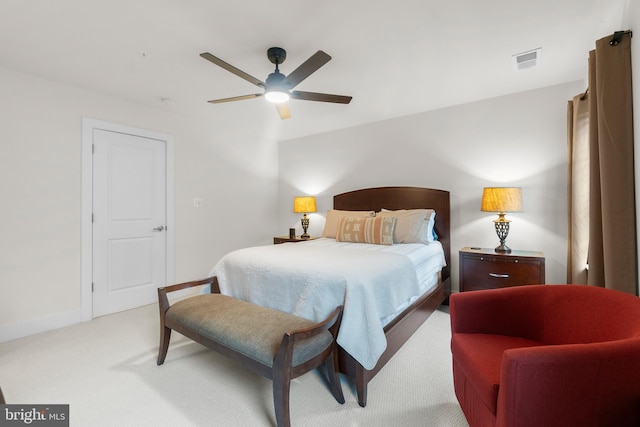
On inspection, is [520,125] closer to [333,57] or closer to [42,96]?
[333,57]

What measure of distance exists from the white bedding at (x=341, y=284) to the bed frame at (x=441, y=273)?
0.10 meters

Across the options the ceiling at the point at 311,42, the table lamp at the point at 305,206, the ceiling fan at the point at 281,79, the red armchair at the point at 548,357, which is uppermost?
the ceiling at the point at 311,42

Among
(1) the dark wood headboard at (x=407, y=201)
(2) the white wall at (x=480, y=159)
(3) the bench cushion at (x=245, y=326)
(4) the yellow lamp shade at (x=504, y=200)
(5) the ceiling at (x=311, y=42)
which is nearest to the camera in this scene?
(3) the bench cushion at (x=245, y=326)

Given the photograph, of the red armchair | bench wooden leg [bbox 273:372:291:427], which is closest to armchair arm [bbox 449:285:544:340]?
the red armchair

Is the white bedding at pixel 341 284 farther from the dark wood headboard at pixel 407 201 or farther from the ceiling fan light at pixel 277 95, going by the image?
the ceiling fan light at pixel 277 95

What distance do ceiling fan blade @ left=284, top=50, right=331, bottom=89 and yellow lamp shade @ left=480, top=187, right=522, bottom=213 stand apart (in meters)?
2.12

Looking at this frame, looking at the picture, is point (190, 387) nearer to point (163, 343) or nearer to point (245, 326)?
point (163, 343)

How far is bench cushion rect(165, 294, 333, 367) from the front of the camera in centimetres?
150

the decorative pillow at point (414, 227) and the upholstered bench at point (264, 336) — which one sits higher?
the decorative pillow at point (414, 227)

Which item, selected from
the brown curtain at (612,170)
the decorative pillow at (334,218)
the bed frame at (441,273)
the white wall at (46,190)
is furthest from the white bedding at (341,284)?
the white wall at (46,190)

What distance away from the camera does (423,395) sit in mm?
1772

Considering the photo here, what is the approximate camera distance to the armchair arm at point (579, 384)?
907 mm

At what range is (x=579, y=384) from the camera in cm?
92

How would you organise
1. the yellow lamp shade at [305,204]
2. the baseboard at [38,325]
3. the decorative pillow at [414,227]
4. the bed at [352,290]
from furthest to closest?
the yellow lamp shade at [305,204]
the decorative pillow at [414,227]
the baseboard at [38,325]
the bed at [352,290]
